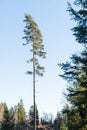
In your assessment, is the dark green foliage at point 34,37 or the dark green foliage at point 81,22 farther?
the dark green foliage at point 34,37

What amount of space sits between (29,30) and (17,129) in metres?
63.1

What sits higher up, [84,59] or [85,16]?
[85,16]

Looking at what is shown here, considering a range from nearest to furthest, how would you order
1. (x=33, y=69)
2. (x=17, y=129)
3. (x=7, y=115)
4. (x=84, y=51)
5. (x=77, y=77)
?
(x=84, y=51) → (x=77, y=77) → (x=33, y=69) → (x=7, y=115) → (x=17, y=129)

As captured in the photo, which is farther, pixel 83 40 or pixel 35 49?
pixel 35 49

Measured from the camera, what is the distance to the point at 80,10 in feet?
77.6

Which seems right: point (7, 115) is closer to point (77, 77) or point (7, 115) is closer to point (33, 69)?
point (33, 69)

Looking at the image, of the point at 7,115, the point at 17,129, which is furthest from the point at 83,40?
the point at 17,129

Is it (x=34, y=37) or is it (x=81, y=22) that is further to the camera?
(x=34, y=37)

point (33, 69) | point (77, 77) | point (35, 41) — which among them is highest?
point (35, 41)

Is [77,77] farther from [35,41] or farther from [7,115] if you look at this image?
[7,115]

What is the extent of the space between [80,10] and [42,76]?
30.6 m

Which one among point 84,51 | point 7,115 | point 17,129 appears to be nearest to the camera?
point 84,51

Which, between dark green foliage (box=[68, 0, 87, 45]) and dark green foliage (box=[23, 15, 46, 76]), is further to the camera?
dark green foliage (box=[23, 15, 46, 76])

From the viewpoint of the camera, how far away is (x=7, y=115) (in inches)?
3105
